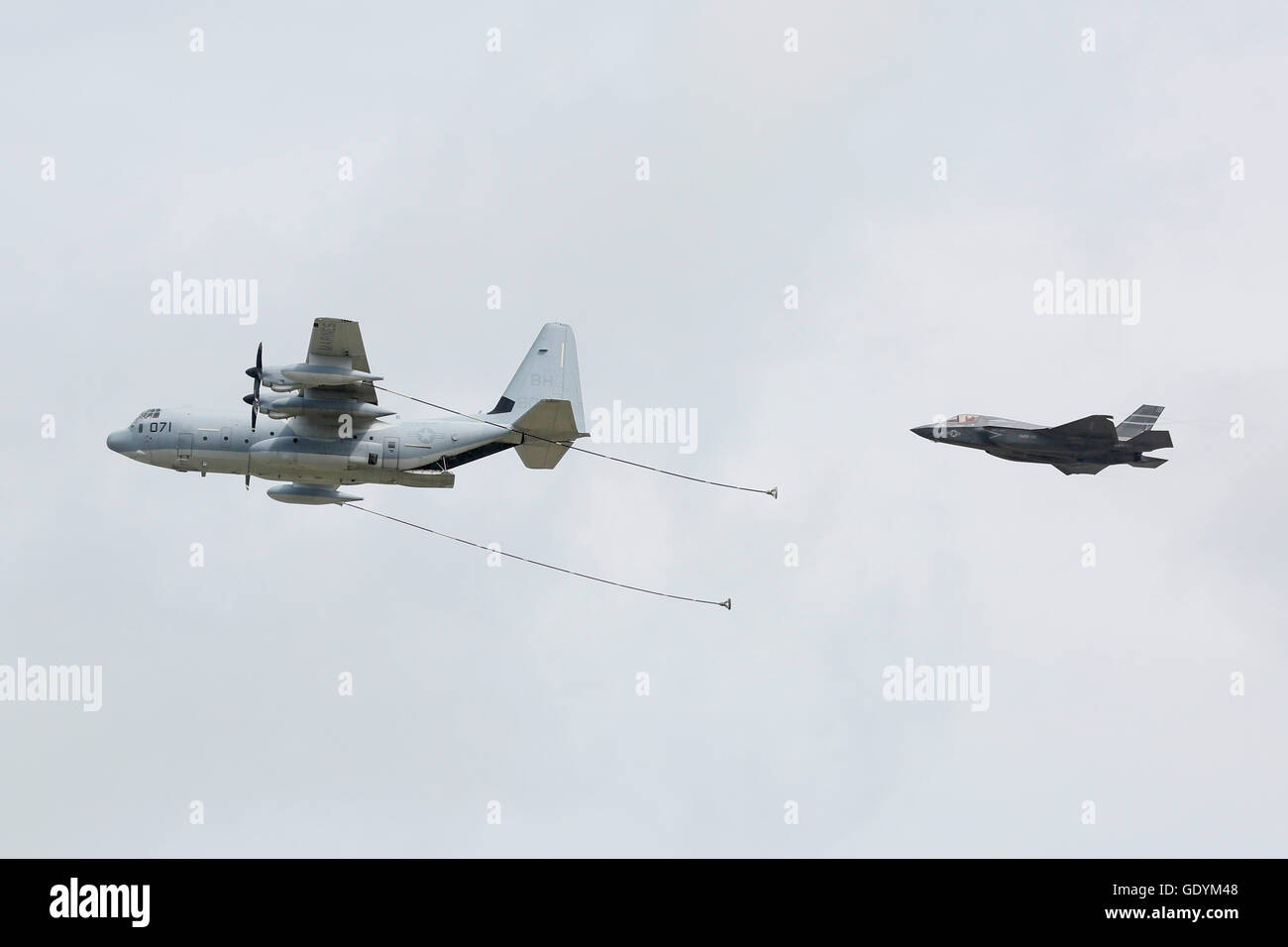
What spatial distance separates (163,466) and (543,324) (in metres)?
13.4

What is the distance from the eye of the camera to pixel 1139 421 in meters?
68.6

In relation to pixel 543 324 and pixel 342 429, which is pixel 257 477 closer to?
pixel 342 429

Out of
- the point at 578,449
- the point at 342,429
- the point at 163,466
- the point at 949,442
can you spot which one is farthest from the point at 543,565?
the point at 949,442

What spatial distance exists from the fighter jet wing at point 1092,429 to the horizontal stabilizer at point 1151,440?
0.98m

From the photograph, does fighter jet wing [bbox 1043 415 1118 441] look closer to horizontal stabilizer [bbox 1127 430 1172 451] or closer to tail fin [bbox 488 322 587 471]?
horizontal stabilizer [bbox 1127 430 1172 451]

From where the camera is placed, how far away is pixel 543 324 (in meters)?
60.7

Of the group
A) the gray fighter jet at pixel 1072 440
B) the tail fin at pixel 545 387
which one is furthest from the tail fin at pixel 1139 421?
the tail fin at pixel 545 387

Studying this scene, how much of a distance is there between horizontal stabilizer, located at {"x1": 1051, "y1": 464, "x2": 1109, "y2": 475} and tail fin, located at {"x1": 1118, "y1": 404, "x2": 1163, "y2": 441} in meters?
1.55

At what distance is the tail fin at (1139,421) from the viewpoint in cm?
6838

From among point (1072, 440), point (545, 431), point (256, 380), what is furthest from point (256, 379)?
point (1072, 440)

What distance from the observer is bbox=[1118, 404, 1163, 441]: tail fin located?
224ft

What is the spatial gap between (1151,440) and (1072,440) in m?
2.97

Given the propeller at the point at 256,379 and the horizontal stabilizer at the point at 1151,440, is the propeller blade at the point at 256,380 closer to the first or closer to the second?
the propeller at the point at 256,379

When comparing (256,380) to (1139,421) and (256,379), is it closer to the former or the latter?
(256,379)
